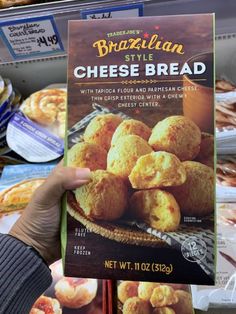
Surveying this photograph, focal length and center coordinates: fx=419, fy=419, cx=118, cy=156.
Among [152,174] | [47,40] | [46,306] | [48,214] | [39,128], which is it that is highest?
[47,40]

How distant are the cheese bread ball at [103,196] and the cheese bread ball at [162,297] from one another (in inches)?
17.2

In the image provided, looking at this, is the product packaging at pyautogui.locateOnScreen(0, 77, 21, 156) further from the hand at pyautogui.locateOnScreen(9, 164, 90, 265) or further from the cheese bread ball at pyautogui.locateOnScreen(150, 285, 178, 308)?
the cheese bread ball at pyautogui.locateOnScreen(150, 285, 178, 308)

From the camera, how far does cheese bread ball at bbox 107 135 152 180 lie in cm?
80

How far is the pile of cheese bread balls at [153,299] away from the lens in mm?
1147

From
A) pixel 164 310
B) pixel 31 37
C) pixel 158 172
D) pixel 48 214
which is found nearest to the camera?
pixel 158 172

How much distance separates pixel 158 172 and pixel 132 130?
0.32 feet

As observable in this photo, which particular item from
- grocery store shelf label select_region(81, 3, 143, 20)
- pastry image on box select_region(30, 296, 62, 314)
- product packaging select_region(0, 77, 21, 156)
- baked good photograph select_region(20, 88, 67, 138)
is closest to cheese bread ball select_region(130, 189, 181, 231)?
pastry image on box select_region(30, 296, 62, 314)

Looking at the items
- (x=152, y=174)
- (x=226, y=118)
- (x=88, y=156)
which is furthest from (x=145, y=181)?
(x=226, y=118)

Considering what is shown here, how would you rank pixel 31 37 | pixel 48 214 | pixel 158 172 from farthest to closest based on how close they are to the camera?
1. pixel 31 37
2. pixel 48 214
3. pixel 158 172

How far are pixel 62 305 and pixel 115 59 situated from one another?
2.34 feet

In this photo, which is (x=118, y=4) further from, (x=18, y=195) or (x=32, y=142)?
(x=18, y=195)

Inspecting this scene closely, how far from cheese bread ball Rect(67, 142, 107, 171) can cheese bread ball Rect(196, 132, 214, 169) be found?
186 mm

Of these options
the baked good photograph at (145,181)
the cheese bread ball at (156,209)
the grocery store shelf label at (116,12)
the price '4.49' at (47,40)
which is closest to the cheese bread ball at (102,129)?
the baked good photograph at (145,181)

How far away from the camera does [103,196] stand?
81 cm
